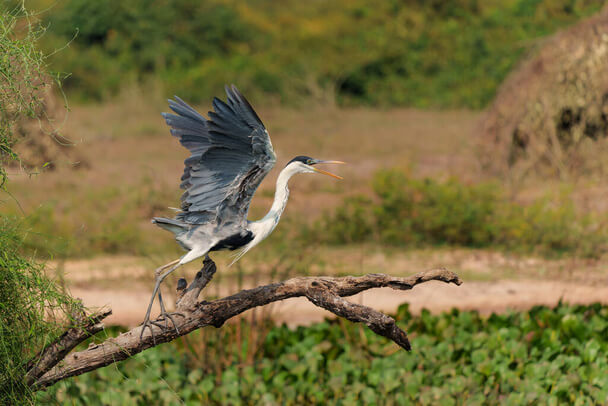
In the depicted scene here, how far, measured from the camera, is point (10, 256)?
11.2ft

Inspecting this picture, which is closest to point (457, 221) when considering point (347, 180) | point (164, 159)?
point (347, 180)

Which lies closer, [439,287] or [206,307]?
[206,307]

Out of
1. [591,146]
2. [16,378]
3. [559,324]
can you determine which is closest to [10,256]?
[16,378]

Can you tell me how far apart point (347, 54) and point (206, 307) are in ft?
A: 67.6

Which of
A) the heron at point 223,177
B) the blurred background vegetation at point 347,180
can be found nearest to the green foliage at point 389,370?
the blurred background vegetation at point 347,180

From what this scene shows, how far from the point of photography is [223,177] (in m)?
3.05

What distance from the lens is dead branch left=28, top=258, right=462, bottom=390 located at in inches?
129

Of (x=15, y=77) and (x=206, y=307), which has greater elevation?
(x=15, y=77)

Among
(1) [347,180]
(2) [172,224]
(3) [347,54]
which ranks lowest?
(2) [172,224]

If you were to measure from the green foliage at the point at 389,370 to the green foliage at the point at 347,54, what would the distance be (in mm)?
15949

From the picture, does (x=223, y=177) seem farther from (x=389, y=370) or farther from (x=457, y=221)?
(x=457, y=221)

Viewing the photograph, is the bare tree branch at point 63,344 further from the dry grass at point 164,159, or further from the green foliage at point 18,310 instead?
the dry grass at point 164,159

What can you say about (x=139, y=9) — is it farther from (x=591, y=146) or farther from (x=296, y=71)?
(x=591, y=146)

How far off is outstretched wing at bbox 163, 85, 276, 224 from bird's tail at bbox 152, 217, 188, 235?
0.04m
